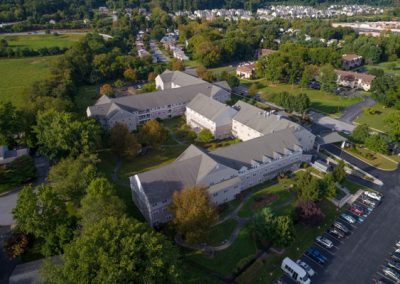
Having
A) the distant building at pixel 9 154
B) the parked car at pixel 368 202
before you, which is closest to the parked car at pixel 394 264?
the parked car at pixel 368 202

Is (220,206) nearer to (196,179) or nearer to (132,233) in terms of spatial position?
(196,179)

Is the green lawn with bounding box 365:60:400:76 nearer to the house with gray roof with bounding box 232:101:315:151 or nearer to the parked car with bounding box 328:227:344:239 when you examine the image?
the house with gray roof with bounding box 232:101:315:151

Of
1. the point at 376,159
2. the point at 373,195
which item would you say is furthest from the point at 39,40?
the point at 373,195

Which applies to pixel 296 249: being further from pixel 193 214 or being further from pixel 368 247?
pixel 193 214

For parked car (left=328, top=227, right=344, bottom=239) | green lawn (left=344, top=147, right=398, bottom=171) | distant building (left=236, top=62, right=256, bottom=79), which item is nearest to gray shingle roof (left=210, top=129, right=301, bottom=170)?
parked car (left=328, top=227, right=344, bottom=239)

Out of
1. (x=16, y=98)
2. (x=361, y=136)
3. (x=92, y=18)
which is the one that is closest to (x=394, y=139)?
(x=361, y=136)

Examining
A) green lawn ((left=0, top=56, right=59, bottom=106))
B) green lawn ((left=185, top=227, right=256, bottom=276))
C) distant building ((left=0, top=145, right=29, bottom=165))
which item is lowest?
green lawn ((left=185, top=227, right=256, bottom=276))
